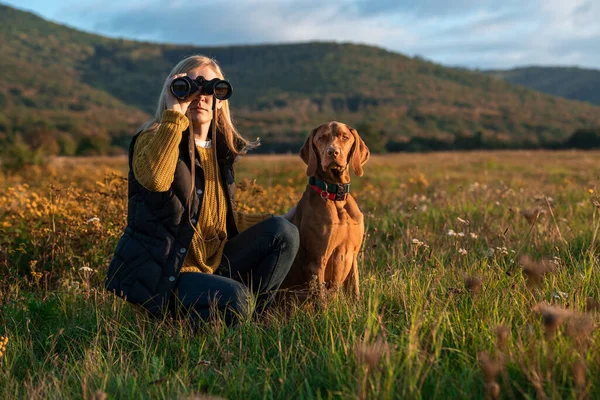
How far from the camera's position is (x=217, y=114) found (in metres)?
3.84

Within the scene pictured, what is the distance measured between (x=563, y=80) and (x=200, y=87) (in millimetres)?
194685

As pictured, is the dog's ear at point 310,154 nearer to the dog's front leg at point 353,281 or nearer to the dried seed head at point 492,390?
the dog's front leg at point 353,281

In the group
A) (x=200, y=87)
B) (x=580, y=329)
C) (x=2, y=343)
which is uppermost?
(x=200, y=87)

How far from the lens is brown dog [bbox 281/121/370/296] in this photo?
3.72 metres

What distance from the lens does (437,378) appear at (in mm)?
2242

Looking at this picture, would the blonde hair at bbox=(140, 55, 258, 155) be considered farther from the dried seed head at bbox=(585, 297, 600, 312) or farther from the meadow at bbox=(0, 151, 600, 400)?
the dried seed head at bbox=(585, 297, 600, 312)

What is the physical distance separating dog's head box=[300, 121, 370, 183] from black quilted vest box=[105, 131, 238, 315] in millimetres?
865

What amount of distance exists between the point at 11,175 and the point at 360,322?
474 inches

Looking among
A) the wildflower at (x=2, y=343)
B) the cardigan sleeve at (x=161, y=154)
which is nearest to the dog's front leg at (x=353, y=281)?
the cardigan sleeve at (x=161, y=154)

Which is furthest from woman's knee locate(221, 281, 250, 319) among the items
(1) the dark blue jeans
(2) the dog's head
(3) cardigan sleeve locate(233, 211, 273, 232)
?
(2) the dog's head

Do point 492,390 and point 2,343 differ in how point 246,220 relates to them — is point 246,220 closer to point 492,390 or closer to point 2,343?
point 2,343

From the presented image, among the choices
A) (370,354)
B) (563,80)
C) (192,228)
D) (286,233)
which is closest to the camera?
(370,354)

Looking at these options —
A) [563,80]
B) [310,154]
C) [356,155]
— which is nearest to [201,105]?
[310,154]

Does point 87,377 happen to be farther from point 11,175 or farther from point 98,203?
point 11,175
